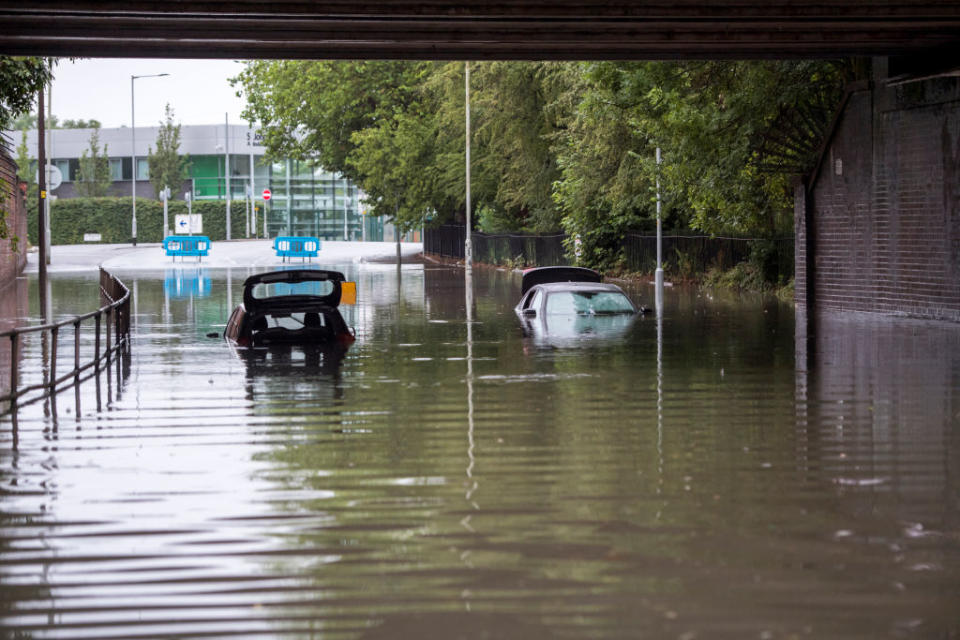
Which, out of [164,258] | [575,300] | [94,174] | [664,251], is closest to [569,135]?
[664,251]

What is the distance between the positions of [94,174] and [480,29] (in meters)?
103

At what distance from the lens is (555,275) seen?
35188 millimetres

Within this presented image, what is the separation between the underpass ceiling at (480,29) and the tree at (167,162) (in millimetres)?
93754

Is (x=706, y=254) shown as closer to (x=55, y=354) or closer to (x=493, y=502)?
(x=55, y=354)

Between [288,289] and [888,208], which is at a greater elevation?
[888,208]

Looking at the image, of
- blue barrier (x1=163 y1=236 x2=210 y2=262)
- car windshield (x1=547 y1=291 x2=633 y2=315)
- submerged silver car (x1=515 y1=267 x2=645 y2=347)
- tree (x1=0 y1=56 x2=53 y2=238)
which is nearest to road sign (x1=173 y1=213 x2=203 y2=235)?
blue barrier (x1=163 y1=236 x2=210 y2=262)

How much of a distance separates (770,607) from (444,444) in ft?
20.0

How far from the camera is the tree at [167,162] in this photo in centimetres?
11794

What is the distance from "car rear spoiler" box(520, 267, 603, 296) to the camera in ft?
115

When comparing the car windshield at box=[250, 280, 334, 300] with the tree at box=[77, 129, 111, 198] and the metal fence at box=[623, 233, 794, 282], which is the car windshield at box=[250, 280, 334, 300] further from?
the tree at box=[77, 129, 111, 198]

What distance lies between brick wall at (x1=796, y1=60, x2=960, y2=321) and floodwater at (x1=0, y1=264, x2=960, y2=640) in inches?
276

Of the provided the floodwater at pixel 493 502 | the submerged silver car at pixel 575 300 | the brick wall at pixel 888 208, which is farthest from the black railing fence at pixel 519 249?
the floodwater at pixel 493 502

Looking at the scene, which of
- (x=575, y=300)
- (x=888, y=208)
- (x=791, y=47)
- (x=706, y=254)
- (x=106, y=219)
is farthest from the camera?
(x=106, y=219)

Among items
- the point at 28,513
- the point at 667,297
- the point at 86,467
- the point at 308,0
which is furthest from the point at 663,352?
the point at 667,297
